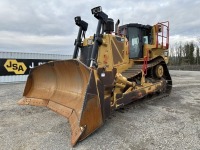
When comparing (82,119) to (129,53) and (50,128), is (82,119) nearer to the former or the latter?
(50,128)

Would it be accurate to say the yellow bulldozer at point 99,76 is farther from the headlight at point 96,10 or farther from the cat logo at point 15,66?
the cat logo at point 15,66

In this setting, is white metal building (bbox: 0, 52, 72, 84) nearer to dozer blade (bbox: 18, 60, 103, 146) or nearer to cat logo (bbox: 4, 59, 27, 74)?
cat logo (bbox: 4, 59, 27, 74)

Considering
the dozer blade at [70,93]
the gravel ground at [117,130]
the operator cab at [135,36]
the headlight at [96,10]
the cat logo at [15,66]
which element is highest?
Answer: the headlight at [96,10]

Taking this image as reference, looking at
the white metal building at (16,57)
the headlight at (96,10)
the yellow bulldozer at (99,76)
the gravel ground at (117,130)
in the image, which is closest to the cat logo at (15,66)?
the white metal building at (16,57)

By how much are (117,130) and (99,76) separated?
1.16m

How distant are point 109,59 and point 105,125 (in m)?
1.74

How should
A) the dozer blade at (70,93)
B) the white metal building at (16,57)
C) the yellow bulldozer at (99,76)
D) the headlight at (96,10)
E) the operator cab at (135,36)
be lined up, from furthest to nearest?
the white metal building at (16,57), the operator cab at (135,36), the headlight at (96,10), the yellow bulldozer at (99,76), the dozer blade at (70,93)

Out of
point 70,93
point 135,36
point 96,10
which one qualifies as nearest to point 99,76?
point 70,93

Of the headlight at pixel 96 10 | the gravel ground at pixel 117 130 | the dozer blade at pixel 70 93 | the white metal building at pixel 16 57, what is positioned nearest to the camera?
the gravel ground at pixel 117 130

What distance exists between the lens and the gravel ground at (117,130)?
11.9 ft

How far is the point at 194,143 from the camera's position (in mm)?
3668

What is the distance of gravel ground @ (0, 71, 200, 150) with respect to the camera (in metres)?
3.63

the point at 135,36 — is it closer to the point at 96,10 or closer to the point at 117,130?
the point at 96,10

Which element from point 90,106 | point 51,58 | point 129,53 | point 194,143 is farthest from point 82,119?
point 51,58
